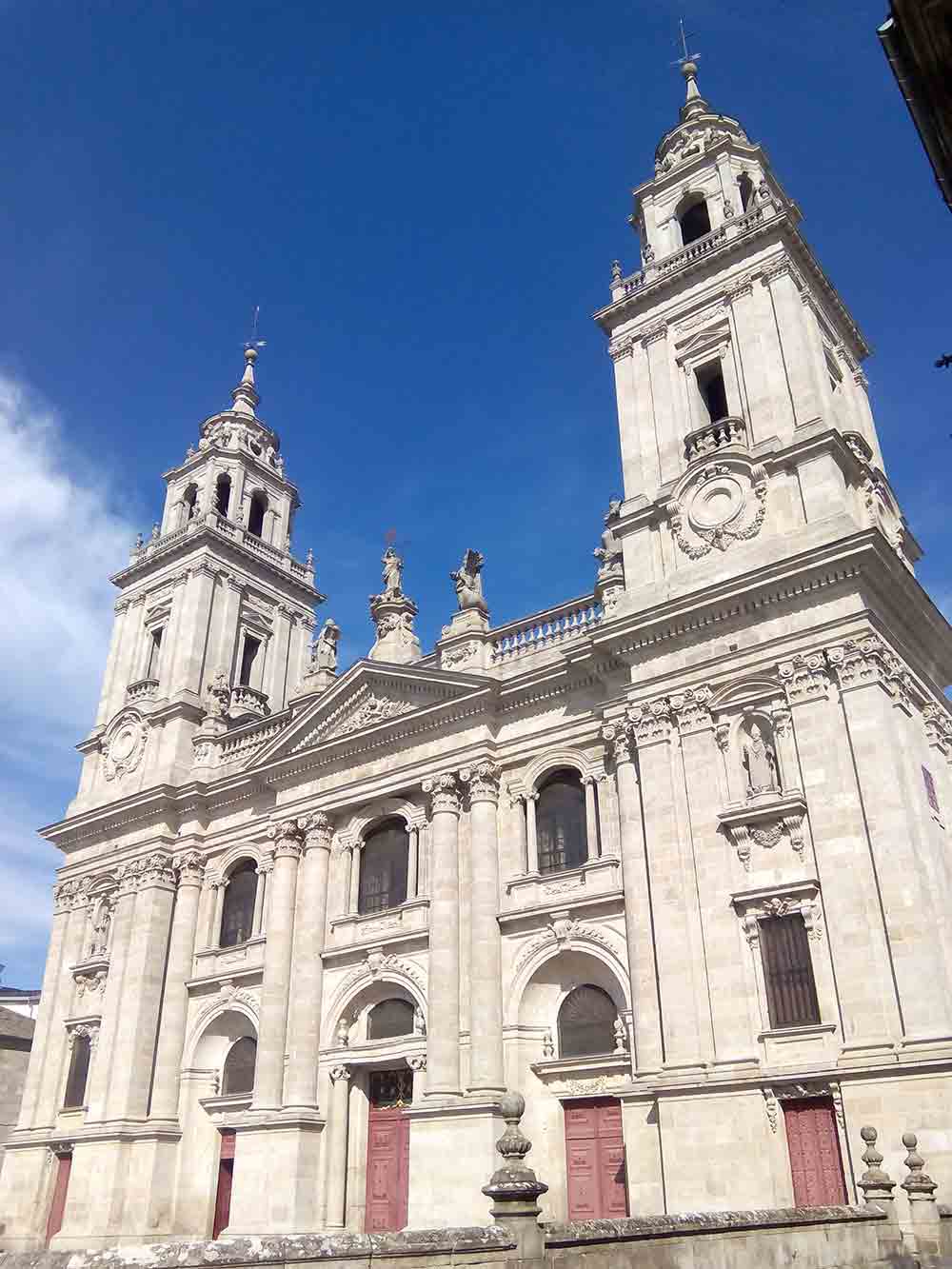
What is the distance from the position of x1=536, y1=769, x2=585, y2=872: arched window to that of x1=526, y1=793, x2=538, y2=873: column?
0.65 feet

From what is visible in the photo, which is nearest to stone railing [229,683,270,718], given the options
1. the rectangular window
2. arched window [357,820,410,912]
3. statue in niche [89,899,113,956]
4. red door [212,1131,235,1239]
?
statue in niche [89,899,113,956]

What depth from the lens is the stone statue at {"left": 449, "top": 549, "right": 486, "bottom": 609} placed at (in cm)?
2933

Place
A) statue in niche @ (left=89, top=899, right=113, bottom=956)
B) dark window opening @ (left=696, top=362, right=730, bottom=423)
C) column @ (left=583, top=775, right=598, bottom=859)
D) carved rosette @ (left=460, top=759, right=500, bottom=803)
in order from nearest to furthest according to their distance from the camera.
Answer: column @ (left=583, top=775, right=598, bottom=859) < carved rosette @ (left=460, top=759, right=500, bottom=803) < dark window opening @ (left=696, top=362, right=730, bottom=423) < statue in niche @ (left=89, top=899, right=113, bottom=956)

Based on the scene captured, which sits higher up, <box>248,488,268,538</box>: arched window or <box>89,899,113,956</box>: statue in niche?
<box>248,488,268,538</box>: arched window

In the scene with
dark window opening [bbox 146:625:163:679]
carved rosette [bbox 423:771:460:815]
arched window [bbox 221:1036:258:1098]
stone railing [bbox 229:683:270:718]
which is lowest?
arched window [bbox 221:1036:258:1098]

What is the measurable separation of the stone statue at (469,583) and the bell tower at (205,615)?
10285mm

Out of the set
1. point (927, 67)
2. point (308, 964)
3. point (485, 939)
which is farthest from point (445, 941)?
point (927, 67)

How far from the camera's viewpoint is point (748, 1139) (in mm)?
18750

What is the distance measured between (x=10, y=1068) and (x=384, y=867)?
2388 centimetres

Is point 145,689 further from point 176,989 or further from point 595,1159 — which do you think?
point 595,1159

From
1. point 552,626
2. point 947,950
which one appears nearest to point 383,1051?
point 552,626

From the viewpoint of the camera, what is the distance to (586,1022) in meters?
23.7

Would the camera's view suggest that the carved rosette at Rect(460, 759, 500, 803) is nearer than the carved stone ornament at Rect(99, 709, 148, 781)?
Yes

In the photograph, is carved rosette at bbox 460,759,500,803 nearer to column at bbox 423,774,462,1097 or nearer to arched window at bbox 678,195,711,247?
column at bbox 423,774,462,1097
